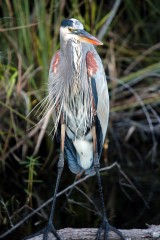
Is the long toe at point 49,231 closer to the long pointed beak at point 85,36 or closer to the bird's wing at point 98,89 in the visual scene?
the bird's wing at point 98,89

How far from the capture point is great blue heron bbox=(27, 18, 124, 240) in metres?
4.10

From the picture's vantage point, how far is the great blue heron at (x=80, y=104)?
13.4 feet

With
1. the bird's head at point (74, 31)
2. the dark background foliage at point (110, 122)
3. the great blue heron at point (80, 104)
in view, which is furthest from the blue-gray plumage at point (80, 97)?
the dark background foliage at point (110, 122)

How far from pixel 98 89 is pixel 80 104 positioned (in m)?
0.16

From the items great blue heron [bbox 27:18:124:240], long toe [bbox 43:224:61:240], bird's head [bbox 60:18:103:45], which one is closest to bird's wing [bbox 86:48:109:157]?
great blue heron [bbox 27:18:124:240]

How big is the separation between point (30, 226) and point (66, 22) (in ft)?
5.19

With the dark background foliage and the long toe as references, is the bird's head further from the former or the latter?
the long toe

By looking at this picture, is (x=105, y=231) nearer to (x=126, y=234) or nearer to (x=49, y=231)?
(x=126, y=234)

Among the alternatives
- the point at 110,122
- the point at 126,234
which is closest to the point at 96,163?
the point at 126,234

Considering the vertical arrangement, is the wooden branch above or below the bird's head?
below

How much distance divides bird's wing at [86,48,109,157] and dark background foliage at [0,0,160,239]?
59 cm

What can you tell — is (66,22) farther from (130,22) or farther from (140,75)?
(130,22)

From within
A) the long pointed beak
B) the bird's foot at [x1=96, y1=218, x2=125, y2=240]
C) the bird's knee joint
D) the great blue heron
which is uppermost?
the long pointed beak

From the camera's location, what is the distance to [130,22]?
21.9 feet
